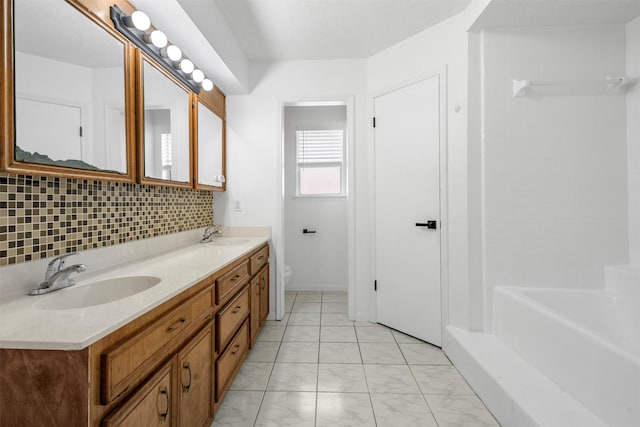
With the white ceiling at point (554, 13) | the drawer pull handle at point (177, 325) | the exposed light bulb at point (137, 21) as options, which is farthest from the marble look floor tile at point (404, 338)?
the exposed light bulb at point (137, 21)

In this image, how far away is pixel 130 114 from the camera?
1354 millimetres

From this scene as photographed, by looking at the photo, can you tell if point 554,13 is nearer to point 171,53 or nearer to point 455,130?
point 455,130

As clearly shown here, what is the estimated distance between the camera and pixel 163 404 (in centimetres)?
90

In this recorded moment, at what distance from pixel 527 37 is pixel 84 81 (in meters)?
2.49

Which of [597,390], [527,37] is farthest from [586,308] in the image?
[527,37]

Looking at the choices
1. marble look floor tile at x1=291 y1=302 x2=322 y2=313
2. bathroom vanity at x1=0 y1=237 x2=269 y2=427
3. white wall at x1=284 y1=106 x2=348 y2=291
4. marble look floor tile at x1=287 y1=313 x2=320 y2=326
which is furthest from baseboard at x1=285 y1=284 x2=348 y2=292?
bathroom vanity at x1=0 y1=237 x2=269 y2=427

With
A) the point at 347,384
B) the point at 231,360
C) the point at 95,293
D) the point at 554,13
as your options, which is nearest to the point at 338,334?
the point at 347,384

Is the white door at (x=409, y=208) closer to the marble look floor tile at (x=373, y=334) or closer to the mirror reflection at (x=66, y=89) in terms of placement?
the marble look floor tile at (x=373, y=334)

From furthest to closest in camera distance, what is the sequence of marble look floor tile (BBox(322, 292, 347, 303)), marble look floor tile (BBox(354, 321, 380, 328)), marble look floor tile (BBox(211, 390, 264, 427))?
marble look floor tile (BBox(322, 292, 347, 303)) < marble look floor tile (BBox(354, 321, 380, 328)) < marble look floor tile (BBox(211, 390, 264, 427))

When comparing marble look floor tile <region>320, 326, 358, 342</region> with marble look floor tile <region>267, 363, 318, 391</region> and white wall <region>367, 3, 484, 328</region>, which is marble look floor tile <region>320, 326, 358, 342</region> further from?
white wall <region>367, 3, 484, 328</region>

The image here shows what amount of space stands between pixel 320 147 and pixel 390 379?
2643 millimetres

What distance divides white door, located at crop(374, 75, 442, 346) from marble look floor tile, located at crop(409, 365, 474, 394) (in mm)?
309

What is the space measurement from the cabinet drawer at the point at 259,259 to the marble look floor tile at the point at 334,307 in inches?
35.5

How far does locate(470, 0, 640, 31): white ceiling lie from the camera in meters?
1.57
